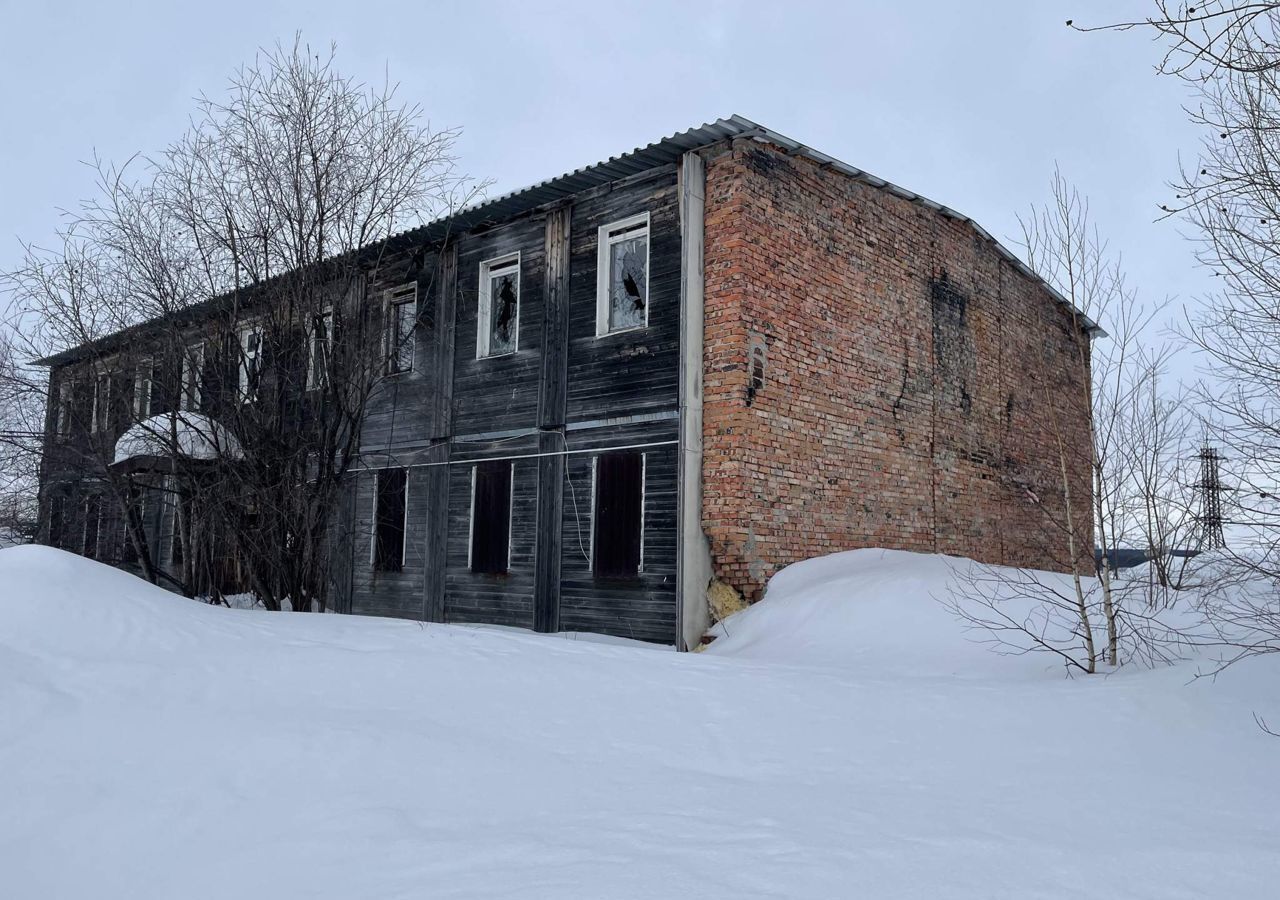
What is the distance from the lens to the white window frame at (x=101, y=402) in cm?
1291

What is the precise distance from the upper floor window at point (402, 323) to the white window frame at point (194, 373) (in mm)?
2551

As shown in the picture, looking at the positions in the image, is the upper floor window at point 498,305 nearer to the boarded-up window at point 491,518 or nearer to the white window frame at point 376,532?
the boarded-up window at point 491,518

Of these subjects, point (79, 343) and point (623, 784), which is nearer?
point (623, 784)

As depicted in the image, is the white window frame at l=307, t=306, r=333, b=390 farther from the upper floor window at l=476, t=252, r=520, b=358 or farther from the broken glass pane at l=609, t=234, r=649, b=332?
the broken glass pane at l=609, t=234, r=649, b=332

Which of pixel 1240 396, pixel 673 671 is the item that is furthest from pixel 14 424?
pixel 1240 396

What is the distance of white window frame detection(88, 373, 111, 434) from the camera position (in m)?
12.9

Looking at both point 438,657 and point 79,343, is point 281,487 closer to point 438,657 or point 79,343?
point 79,343

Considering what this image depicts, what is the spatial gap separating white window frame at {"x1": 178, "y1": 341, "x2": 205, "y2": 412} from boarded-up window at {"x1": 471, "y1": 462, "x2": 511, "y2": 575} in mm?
3767

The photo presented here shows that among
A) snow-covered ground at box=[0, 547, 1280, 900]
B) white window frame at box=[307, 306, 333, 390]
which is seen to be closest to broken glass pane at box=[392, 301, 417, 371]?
white window frame at box=[307, 306, 333, 390]

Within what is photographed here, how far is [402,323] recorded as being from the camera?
15.0 meters

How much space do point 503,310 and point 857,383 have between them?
16.9ft

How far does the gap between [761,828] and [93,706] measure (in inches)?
156

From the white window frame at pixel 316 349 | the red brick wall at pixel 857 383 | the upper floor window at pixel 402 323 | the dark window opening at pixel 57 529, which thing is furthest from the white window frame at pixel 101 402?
the red brick wall at pixel 857 383

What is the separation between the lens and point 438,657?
7789 millimetres
